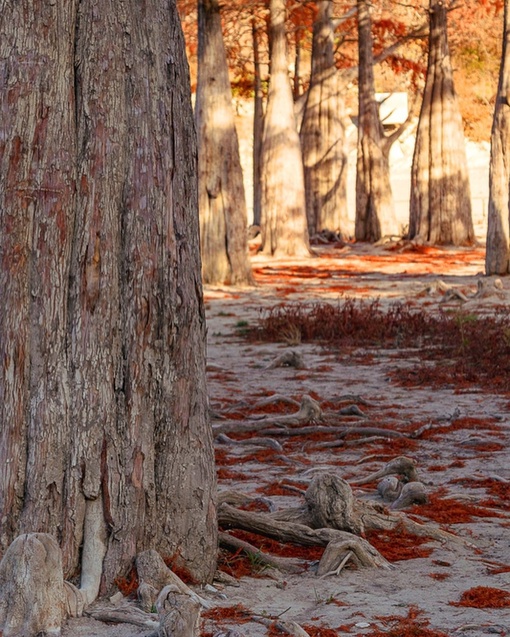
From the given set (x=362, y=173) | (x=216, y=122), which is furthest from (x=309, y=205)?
(x=216, y=122)

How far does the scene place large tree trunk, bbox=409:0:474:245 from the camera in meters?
26.0

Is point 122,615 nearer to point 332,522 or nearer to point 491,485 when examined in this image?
point 332,522

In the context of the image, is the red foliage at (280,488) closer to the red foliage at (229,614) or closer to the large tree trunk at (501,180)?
the red foliage at (229,614)

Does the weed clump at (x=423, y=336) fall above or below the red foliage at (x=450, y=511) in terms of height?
above

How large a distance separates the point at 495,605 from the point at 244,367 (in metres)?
6.74

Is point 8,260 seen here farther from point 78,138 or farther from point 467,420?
point 467,420

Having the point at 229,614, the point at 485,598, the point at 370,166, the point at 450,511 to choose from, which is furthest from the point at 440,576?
the point at 370,166

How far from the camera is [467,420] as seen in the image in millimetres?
7805

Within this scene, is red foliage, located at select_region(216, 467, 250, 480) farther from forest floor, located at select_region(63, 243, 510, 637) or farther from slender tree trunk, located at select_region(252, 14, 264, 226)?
slender tree trunk, located at select_region(252, 14, 264, 226)

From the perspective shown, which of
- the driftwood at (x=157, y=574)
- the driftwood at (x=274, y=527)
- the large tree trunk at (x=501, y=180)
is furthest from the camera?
the large tree trunk at (x=501, y=180)

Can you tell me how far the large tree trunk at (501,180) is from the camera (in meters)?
16.3

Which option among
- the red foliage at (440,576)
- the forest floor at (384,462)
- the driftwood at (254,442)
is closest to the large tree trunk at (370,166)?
the forest floor at (384,462)

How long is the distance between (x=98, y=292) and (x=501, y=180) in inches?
522

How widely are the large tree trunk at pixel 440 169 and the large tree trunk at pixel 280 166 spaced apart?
4164 millimetres
